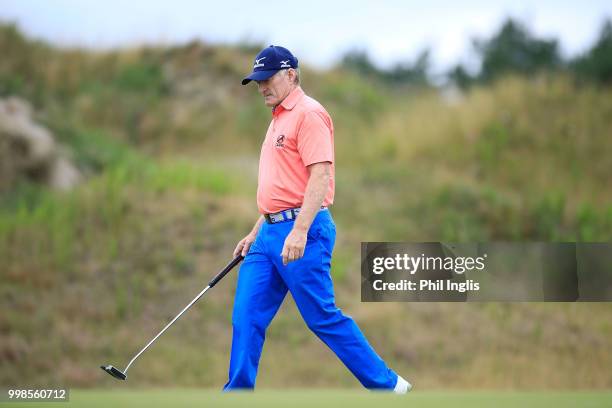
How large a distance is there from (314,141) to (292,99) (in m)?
0.41

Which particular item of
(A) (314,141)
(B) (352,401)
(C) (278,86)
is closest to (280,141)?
(A) (314,141)

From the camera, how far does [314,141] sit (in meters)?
5.82

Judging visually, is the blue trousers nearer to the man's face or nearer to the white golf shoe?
the white golf shoe

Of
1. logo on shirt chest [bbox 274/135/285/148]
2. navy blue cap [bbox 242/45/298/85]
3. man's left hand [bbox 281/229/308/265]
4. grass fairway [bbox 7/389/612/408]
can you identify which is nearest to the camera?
grass fairway [bbox 7/389/612/408]

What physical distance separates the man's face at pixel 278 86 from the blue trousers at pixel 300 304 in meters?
0.83

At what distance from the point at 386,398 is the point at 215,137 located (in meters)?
16.6

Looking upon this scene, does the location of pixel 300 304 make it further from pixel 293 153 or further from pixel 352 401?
pixel 352 401

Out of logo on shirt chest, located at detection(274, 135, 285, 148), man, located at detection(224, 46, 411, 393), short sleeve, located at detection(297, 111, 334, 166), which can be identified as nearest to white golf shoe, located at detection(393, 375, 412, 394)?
man, located at detection(224, 46, 411, 393)

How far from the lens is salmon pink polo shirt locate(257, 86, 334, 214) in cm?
584

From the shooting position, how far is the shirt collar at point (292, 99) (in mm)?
6035

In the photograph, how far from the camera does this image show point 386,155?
19.6 m

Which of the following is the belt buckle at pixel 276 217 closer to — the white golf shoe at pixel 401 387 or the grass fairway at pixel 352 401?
the white golf shoe at pixel 401 387

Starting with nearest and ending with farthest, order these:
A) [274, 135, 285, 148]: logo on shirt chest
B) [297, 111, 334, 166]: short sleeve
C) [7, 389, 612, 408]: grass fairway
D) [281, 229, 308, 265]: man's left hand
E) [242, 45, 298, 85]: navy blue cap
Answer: [7, 389, 612, 408]: grass fairway → [281, 229, 308, 265]: man's left hand → [297, 111, 334, 166]: short sleeve → [274, 135, 285, 148]: logo on shirt chest → [242, 45, 298, 85]: navy blue cap

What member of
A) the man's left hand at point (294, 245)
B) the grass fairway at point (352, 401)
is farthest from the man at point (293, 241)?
the grass fairway at point (352, 401)
